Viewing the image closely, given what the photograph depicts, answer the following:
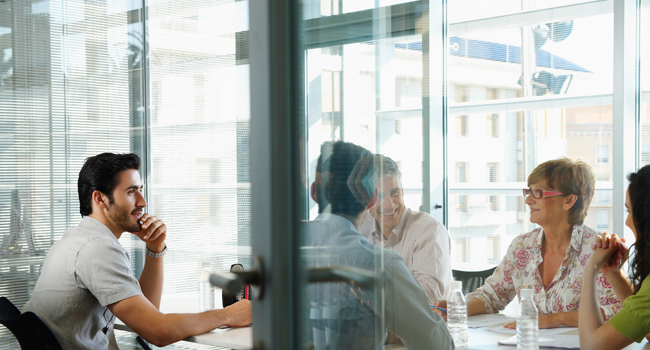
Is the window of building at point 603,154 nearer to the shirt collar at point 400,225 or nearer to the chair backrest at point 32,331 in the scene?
the shirt collar at point 400,225

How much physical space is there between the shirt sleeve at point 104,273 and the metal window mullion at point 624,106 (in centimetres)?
230

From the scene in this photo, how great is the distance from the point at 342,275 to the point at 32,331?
131 cm

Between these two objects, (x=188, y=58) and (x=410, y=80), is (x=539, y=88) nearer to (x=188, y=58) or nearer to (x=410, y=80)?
(x=188, y=58)

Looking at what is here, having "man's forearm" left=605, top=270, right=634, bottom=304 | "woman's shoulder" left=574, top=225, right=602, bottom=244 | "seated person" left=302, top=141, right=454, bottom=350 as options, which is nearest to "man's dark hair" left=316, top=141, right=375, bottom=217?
"seated person" left=302, top=141, right=454, bottom=350

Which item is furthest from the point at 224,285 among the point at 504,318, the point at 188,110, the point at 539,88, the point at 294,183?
the point at 539,88

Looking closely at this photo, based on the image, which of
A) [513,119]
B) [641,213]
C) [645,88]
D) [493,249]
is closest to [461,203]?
[493,249]

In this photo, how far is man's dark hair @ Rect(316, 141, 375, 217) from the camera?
1026mm

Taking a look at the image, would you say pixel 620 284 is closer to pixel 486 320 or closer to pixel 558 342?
pixel 558 342

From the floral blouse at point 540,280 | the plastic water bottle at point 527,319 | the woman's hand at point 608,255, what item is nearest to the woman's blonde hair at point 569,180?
the floral blouse at point 540,280

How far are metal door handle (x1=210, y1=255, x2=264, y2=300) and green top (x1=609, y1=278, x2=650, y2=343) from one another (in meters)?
1.18

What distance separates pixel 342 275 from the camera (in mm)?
1035

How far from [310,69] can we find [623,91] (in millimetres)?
2445

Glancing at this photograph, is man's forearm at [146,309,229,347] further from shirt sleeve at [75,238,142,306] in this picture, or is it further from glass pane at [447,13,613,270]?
glass pane at [447,13,613,270]

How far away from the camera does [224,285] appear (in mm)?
930
